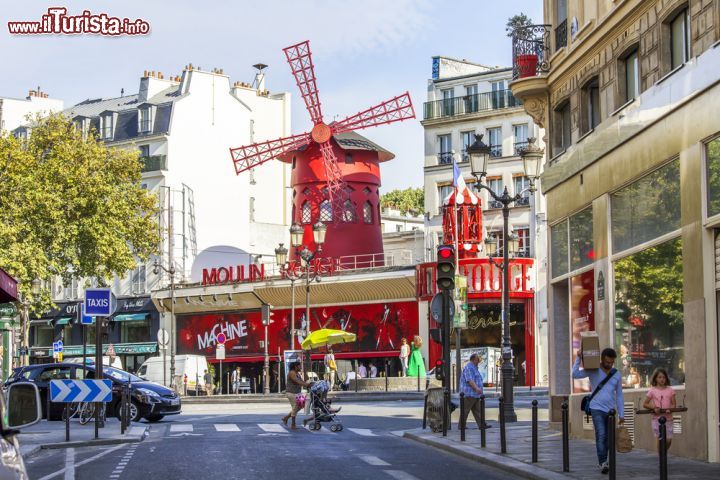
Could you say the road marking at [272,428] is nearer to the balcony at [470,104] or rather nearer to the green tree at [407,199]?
the balcony at [470,104]

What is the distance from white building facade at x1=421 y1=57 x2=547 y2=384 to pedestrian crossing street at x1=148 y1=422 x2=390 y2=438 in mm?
30342

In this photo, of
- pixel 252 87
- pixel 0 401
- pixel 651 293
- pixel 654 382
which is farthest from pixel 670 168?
pixel 252 87

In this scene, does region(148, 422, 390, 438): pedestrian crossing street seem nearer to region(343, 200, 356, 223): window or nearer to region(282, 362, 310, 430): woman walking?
region(282, 362, 310, 430): woman walking

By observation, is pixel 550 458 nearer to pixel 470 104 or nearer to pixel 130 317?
pixel 470 104

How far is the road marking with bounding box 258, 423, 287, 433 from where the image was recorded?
86.8 feet

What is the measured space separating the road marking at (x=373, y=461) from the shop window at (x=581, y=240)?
6291mm

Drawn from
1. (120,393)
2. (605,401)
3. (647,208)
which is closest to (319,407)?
(120,393)

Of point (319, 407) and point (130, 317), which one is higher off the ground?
point (130, 317)

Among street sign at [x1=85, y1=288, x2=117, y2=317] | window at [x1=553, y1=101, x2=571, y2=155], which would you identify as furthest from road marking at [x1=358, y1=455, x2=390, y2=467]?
window at [x1=553, y1=101, x2=571, y2=155]

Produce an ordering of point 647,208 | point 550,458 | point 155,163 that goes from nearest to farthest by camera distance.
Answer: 1. point 550,458
2. point 647,208
3. point 155,163

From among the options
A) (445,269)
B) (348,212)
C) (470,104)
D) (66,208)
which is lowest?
(445,269)

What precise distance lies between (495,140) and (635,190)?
41931 mm

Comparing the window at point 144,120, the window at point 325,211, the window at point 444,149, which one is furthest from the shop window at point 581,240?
the window at point 144,120

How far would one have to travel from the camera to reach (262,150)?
67.7 metres
